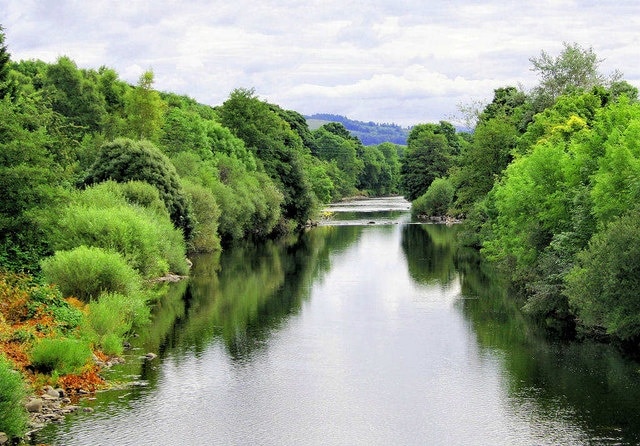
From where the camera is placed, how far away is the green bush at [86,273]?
3894cm

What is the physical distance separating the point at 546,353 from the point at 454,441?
12472 mm

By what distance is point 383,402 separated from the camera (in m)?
30.1

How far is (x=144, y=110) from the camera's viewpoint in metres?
79.5

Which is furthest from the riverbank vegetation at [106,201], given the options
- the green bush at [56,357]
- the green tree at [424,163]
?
the green tree at [424,163]

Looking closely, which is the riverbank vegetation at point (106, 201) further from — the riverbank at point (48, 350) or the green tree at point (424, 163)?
the green tree at point (424, 163)

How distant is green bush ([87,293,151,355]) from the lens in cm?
3541

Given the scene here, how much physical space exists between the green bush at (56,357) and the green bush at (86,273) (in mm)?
7589

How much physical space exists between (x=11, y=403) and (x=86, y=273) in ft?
49.9

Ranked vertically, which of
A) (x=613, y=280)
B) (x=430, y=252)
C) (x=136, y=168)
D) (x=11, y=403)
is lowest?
(x=11, y=403)

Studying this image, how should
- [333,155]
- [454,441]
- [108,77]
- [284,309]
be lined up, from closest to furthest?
[454,441], [284,309], [108,77], [333,155]

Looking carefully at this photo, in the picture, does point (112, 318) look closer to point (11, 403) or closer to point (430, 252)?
point (11, 403)

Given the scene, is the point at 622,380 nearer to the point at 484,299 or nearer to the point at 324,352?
the point at 324,352

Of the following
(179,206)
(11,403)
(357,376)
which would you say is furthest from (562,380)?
(179,206)

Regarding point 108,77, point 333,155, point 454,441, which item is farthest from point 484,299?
point 333,155
